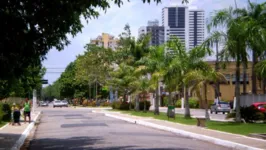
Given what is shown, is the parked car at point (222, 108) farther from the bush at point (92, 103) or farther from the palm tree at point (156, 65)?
the bush at point (92, 103)

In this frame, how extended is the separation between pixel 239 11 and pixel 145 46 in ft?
75.1

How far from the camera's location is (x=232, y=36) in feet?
84.5

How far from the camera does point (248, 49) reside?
26094mm

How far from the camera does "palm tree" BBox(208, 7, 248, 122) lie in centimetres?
2538

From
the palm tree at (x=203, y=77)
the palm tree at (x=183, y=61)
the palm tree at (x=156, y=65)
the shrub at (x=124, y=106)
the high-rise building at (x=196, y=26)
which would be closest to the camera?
the palm tree at (x=203, y=77)

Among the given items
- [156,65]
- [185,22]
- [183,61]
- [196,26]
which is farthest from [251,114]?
[185,22]

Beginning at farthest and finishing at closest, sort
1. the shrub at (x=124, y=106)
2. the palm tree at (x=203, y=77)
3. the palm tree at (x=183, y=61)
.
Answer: the shrub at (x=124, y=106) < the palm tree at (x=183, y=61) < the palm tree at (x=203, y=77)

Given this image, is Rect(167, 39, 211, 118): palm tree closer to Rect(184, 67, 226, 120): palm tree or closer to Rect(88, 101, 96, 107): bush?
Rect(184, 67, 226, 120): palm tree

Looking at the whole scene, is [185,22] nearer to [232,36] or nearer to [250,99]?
[250,99]

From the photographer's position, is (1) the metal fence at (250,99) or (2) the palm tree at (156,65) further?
(1) the metal fence at (250,99)

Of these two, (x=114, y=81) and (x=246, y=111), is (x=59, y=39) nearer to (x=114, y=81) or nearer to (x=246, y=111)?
(x=246, y=111)

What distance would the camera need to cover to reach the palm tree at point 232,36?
25.4 m

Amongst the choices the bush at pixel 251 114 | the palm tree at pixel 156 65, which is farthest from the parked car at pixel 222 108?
the bush at pixel 251 114

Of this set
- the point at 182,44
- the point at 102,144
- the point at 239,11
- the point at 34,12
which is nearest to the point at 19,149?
the point at 102,144
